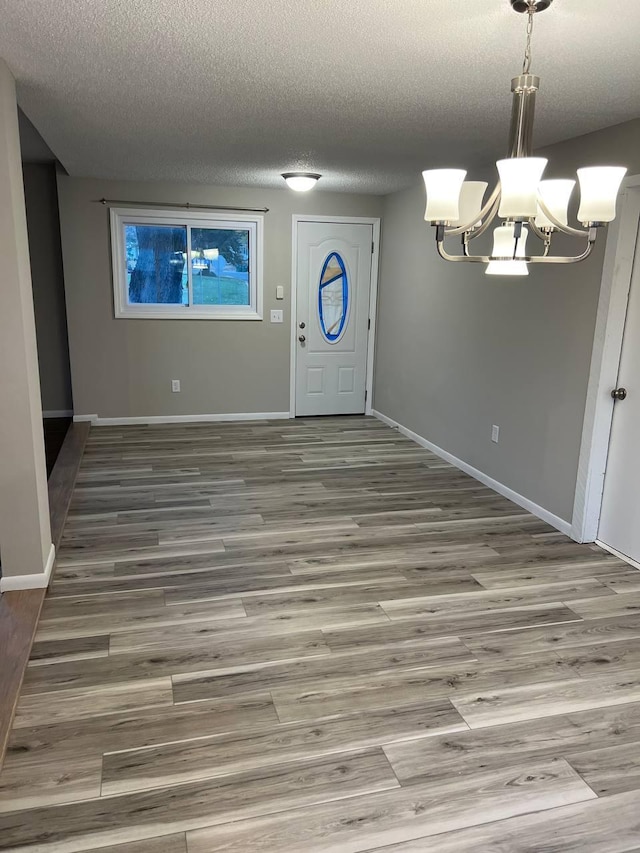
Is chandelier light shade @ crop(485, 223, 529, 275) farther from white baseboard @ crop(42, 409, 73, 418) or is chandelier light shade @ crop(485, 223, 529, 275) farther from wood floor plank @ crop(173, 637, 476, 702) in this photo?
white baseboard @ crop(42, 409, 73, 418)

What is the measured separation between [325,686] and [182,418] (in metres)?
4.46

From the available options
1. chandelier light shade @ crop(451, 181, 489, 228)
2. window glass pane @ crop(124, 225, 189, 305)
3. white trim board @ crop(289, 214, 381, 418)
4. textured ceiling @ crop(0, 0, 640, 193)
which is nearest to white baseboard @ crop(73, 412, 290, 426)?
white trim board @ crop(289, 214, 381, 418)

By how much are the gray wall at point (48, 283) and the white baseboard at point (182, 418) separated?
20.8 inches

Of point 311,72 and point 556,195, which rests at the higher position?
point 311,72

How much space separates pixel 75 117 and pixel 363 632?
3.13 metres

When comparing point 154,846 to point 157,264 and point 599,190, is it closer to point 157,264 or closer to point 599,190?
point 599,190

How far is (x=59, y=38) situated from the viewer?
229 centimetres

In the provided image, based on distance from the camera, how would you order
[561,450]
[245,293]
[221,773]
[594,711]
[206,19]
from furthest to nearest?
[245,293], [561,450], [594,711], [206,19], [221,773]

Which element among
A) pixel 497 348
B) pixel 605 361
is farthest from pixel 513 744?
pixel 497 348

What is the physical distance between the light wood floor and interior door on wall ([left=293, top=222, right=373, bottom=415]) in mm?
2753

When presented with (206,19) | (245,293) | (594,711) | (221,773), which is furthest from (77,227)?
(594,711)

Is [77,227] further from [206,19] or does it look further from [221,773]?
[221,773]

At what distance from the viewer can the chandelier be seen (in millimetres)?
1654

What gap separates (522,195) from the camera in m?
1.65
